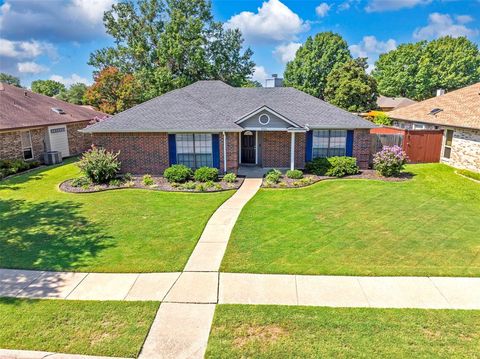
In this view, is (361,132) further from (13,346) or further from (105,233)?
(13,346)

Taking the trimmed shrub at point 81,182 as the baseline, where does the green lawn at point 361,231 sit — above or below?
below

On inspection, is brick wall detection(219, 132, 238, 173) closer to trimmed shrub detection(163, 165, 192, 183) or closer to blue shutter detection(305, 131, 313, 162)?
trimmed shrub detection(163, 165, 192, 183)

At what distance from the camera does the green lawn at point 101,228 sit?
8109mm

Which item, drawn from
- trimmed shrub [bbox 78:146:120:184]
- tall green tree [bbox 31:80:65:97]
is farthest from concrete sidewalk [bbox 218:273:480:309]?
tall green tree [bbox 31:80:65:97]

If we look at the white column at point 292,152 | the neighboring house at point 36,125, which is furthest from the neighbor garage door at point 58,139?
the white column at point 292,152

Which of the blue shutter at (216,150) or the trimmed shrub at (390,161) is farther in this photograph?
the blue shutter at (216,150)

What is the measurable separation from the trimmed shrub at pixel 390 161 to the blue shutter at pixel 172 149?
419 inches

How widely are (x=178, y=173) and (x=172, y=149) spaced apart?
198 centimetres

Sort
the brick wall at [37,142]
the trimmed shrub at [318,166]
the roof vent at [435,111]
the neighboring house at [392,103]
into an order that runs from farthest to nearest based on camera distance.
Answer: the neighboring house at [392,103], the roof vent at [435,111], the brick wall at [37,142], the trimmed shrub at [318,166]

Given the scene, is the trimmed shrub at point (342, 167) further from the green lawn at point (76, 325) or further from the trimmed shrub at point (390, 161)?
the green lawn at point (76, 325)

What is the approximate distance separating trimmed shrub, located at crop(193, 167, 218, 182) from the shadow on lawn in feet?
17.9

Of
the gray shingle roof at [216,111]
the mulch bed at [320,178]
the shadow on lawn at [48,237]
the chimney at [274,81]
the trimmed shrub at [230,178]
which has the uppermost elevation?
the chimney at [274,81]

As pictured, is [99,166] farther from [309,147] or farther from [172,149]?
[309,147]

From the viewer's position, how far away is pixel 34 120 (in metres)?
20.9
